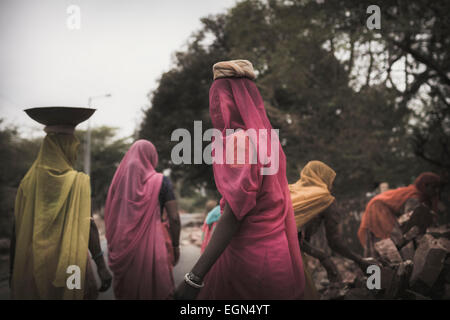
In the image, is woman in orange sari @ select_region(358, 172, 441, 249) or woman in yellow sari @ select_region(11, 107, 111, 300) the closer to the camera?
woman in yellow sari @ select_region(11, 107, 111, 300)

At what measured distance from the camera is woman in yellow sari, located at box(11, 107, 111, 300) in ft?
8.25

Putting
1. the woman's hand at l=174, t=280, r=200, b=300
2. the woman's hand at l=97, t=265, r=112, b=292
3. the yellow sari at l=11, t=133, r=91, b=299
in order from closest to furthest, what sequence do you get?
the woman's hand at l=174, t=280, r=200, b=300 < the yellow sari at l=11, t=133, r=91, b=299 < the woman's hand at l=97, t=265, r=112, b=292

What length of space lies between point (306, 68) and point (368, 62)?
58.5 inches

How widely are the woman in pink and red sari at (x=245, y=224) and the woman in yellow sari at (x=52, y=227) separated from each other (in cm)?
117

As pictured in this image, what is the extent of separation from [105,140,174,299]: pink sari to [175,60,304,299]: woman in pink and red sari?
180cm

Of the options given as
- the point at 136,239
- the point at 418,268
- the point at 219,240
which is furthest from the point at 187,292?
the point at 418,268

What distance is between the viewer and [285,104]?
33.4 ft

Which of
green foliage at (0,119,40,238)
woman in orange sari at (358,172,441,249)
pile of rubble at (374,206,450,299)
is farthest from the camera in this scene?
green foliage at (0,119,40,238)

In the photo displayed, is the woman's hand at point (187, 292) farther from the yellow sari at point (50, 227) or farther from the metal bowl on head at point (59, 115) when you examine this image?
the metal bowl on head at point (59, 115)

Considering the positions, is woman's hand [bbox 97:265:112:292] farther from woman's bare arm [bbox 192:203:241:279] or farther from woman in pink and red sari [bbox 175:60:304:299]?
woman's bare arm [bbox 192:203:241:279]

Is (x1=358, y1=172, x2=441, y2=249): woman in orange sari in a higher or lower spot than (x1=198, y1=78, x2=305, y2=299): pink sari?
lower

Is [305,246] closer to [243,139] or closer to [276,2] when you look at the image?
[243,139]

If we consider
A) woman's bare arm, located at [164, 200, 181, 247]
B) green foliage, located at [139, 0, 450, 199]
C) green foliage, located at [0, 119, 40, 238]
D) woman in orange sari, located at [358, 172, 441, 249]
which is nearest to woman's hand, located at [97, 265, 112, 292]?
woman's bare arm, located at [164, 200, 181, 247]
